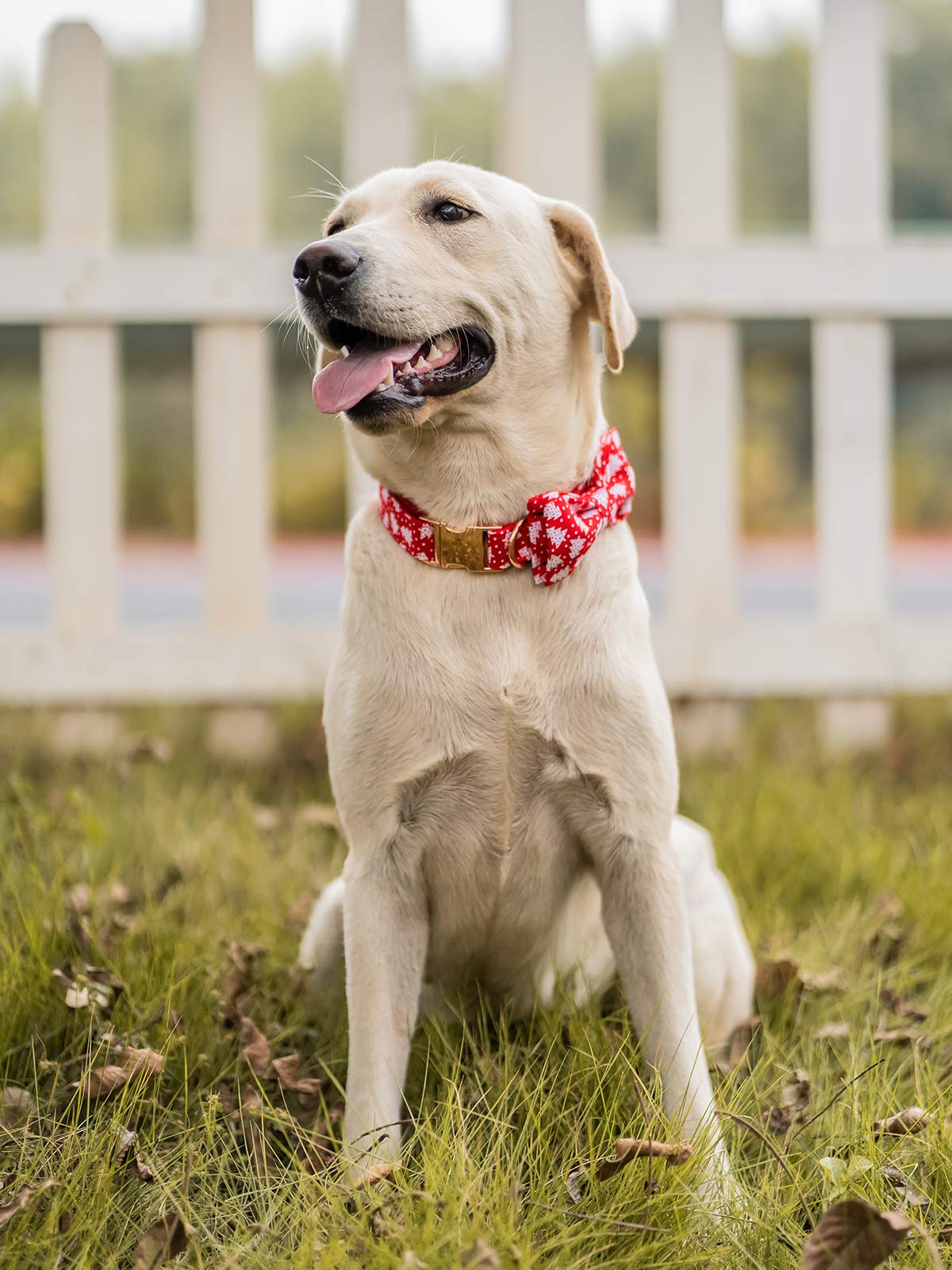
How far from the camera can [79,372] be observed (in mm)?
4145

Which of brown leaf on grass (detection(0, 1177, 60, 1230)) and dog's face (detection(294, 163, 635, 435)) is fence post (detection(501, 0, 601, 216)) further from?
brown leaf on grass (detection(0, 1177, 60, 1230))

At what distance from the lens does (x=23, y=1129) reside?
1.81 metres

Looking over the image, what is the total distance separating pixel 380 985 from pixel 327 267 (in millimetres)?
1191

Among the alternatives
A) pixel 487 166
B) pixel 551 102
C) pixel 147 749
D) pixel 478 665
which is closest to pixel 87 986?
pixel 478 665

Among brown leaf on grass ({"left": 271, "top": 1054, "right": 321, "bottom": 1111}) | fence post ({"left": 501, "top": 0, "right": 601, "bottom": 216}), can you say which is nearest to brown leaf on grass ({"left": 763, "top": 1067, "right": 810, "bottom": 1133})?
brown leaf on grass ({"left": 271, "top": 1054, "right": 321, "bottom": 1111})

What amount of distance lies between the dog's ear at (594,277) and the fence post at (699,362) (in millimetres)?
1944

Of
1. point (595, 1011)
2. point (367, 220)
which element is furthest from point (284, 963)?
point (367, 220)

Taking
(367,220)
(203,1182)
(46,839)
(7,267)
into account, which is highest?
→ (7,267)

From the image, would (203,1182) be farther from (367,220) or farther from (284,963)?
(367,220)

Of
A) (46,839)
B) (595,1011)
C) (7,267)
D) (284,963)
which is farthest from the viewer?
(7,267)

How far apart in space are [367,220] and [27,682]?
2532mm

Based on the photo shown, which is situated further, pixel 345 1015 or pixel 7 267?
pixel 7 267

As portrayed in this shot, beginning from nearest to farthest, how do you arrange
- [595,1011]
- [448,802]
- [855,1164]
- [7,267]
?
[855,1164]
[448,802]
[595,1011]
[7,267]

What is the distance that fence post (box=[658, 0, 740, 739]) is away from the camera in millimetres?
4059
